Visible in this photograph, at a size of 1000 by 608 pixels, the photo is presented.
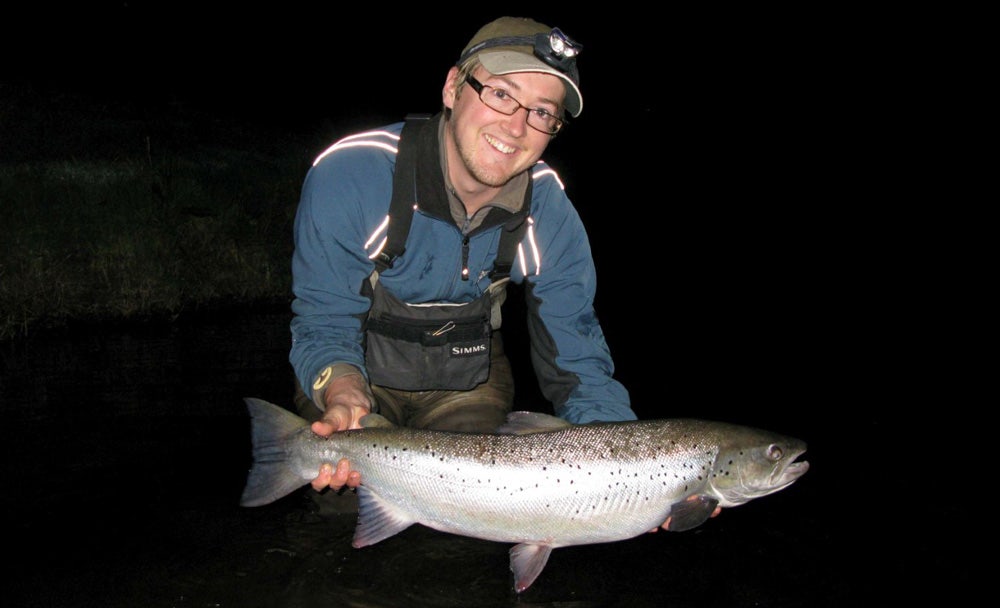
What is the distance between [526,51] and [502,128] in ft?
1.21

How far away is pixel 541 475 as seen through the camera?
2723 mm

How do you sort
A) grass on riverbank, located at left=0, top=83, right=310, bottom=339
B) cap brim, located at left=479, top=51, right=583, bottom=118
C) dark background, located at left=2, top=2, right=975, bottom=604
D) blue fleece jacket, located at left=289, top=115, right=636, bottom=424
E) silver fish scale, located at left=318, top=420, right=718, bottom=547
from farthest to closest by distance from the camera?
grass on riverbank, located at left=0, top=83, right=310, bottom=339, dark background, located at left=2, top=2, right=975, bottom=604, blue fleece jacket, located at left=289, top=115, right=636, bottom=424, cap brim, located at left=479, top=51, right=583, bottom=118, silver fish scale, located at left=318, top=420, right=718, bottom=547

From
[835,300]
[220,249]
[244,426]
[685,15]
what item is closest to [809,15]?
[685,15]

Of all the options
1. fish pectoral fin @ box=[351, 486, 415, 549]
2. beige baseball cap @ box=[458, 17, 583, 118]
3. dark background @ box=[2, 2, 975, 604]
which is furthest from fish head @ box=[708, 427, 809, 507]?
dark background @ box=[2, 2, 975, 604]

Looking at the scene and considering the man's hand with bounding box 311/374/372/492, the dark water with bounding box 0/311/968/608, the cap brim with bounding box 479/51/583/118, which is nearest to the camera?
the man's hand with bounding box 311/374/372/492

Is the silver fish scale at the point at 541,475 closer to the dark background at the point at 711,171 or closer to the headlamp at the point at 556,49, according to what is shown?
the headlamp at the point at 556,49

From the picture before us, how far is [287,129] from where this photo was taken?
22812 mm

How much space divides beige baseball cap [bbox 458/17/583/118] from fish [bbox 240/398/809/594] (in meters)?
1.48

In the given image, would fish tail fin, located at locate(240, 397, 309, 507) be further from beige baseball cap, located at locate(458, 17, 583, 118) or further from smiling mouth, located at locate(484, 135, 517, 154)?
beige baseball cap, located at locate(458, 17, 583, 118)

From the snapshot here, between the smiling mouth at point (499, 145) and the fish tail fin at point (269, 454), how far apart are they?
4.67 feet

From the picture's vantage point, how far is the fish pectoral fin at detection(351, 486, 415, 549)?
2896 millimetres

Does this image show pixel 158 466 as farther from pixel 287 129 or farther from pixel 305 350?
pixel 287 129

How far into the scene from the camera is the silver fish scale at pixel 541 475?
2730 millimetres

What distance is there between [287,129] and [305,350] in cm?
2117
